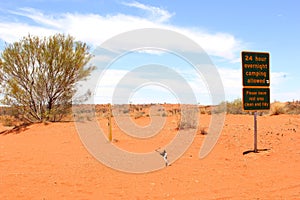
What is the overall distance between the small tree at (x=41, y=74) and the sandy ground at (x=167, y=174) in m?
7.10

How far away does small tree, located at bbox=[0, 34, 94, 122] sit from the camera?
70.7ft

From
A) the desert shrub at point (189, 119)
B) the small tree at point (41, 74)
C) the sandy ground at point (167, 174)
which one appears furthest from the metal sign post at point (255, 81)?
the small tree at point (41, 74)

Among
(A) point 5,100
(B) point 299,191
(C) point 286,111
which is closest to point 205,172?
(B) point 299,191

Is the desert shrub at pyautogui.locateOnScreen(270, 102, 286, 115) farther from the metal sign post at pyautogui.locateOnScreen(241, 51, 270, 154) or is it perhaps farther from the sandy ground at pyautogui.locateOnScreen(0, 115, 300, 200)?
the metal sign post at pyautogui.locateOnScreen(241, 51, 270, 154)

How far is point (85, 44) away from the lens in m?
23.4

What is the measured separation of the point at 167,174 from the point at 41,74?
15341 millimetres

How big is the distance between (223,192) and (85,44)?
60.1 ft

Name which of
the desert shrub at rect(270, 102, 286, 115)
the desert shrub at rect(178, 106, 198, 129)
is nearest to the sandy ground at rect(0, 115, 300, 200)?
the desert shrub at rect(178, 106, 198, 129)

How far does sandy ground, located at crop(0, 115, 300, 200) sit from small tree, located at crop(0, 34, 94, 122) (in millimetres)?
7096

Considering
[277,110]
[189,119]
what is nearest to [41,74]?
[189,119]

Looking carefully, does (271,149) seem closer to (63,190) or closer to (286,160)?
(286,160)

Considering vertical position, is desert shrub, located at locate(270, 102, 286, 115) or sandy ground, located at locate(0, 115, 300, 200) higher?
desert shrub, located at locate(270, 102, 286, 115)

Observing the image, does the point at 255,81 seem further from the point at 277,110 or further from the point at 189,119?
the point at 277,110

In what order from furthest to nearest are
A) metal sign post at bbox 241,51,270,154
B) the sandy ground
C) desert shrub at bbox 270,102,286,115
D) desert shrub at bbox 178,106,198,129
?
1. desert shrub at bbox 270,102,286,115
2. desert shrub at bbox 178,106,198,129
3. metal sign post at bbox 241,51,270,154
4. the sandy ground
